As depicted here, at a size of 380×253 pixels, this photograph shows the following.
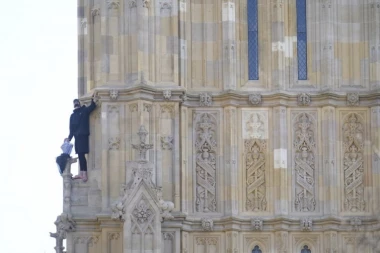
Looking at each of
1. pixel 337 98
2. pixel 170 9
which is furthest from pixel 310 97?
pixel 170 9

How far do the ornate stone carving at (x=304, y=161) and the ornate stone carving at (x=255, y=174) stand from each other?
0.75 m

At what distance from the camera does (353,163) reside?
170 feet

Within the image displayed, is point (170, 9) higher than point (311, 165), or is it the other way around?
point (170, 9)

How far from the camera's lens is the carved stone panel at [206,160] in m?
51.4

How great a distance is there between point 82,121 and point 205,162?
116 inches

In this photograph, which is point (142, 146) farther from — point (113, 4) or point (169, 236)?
point (113, 4)

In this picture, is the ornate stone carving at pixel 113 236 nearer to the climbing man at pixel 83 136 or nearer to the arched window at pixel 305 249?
the climbing man at pixel 83 136

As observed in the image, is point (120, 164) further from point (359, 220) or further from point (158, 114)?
point (359, 220)

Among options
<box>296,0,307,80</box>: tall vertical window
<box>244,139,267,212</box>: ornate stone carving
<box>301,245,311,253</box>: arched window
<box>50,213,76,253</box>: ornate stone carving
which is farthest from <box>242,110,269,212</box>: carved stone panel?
<box>50,213,76,253</box>: ornate stone carving

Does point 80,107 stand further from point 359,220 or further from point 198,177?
point 359,220

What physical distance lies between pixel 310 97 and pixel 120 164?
465 centimetres

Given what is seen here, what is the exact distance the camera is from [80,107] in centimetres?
5181

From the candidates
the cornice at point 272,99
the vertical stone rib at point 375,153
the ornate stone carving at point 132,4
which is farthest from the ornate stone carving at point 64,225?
the vertical stone rib at point 375,153

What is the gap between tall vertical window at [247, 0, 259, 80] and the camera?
5200 centimetres
